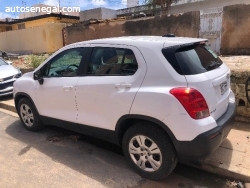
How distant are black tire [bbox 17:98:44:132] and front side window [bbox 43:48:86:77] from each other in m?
0.80

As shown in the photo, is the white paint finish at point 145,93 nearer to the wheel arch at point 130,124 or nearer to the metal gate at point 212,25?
the wheel arch at point 130,124

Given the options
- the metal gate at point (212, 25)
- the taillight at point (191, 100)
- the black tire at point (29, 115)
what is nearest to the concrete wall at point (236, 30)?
the metal gate at point (212, 25)

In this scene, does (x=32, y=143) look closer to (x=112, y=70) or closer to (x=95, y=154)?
(x=95, y=154)

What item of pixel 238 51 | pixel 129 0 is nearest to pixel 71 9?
pixel 129 0

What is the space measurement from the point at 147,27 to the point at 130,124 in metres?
7.97

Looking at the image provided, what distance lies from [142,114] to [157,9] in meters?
18.9

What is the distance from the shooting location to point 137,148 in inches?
115

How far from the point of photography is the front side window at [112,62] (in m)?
2.90

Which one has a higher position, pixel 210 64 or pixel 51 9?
pixel 51 9

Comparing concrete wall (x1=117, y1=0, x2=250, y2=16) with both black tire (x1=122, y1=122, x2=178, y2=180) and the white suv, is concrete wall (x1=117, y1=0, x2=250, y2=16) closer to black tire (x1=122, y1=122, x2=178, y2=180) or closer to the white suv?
the white suv

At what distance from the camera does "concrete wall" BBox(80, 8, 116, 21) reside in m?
23.7

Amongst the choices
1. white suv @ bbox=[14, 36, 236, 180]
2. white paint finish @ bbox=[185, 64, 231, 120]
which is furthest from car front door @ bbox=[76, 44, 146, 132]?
white paint finish @ bbox=[185, 64, 231, 120]

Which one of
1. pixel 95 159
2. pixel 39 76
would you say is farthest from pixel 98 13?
pixel 95 159

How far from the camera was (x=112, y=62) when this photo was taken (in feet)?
10.2
